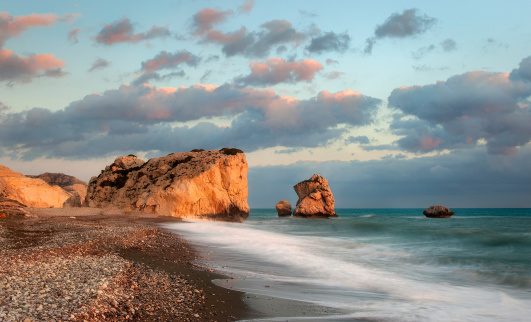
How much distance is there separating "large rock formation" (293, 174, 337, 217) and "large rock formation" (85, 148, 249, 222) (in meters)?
21.9

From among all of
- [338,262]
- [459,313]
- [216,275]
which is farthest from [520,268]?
[216,275]

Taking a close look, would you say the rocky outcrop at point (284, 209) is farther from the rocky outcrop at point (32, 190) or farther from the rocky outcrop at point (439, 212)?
the rocky outcrop at point (32, 190)

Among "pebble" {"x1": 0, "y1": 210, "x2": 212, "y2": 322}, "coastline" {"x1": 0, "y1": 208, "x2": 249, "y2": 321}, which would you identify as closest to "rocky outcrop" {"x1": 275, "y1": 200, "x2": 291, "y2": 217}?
"coastline" {"x1": 0, "y1": 208, "x2": 249, "y2": 321}

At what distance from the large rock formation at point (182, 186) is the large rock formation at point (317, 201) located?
21852 millimetres

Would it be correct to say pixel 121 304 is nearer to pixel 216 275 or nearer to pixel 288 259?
pixel 216 275

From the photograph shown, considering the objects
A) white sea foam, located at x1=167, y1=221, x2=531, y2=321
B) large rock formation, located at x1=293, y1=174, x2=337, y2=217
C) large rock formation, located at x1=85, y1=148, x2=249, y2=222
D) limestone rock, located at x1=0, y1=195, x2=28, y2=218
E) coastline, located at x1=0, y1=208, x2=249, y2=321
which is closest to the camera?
coastline, located at x1=0, y1=208, x2=249, y2=321

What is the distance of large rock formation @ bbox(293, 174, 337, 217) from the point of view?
5934cm

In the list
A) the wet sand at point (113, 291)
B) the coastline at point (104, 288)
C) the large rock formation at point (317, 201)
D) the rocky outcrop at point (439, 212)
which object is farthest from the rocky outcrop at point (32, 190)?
the rocky outcrop at point (439, 212)

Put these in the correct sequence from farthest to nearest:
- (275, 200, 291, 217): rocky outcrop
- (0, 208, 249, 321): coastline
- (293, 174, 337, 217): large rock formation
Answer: (275, 200, 291, 217): rocky outcrop < (293, 174, 337, 217): large rock formation < (0, 208, 249, 321): coastline

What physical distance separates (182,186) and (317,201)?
99.0 ft

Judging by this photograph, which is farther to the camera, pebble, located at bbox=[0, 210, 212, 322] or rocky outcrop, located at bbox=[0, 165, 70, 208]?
rocky outcrop, located at bbox=[0, 165, 70, 208]

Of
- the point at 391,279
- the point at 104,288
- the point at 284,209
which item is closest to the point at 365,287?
the point at 391,279

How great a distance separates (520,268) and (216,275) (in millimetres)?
11436

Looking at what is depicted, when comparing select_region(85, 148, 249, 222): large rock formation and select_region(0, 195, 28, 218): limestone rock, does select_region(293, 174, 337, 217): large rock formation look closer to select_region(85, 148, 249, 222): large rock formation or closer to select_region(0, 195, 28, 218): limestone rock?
select_region(85, 148, 249, 222): large rock formation
